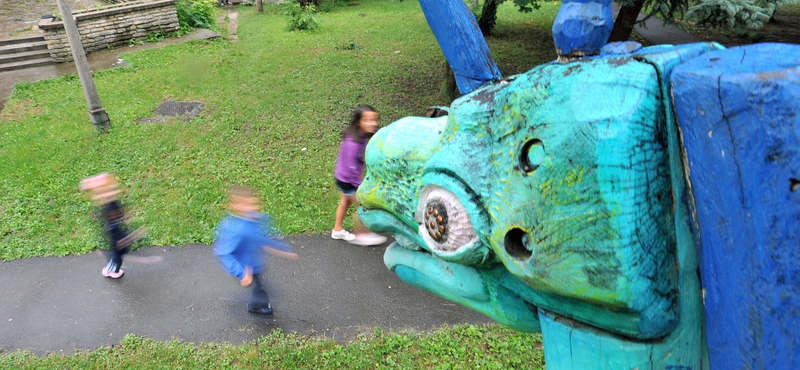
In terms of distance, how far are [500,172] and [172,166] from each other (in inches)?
265

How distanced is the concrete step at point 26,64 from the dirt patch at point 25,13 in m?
1.43

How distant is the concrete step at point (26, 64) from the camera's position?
37.4ft

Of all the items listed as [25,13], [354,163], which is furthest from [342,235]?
[25,13]

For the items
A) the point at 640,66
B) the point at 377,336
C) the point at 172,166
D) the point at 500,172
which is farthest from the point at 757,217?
the point at 172,166

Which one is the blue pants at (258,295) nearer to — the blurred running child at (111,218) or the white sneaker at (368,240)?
the white sneaker at (368,240)

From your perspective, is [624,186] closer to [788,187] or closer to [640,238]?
[640,238]

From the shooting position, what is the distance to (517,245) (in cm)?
119

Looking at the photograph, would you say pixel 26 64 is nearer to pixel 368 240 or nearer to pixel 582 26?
pixel 368 240

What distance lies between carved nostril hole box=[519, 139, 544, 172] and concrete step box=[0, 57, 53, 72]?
13704mm

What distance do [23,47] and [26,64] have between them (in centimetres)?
72

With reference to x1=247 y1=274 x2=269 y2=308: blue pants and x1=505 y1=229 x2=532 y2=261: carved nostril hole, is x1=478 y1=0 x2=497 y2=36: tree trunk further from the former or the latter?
A: x1=505 y1=229 x2=532 y2=261: carved nostril hole

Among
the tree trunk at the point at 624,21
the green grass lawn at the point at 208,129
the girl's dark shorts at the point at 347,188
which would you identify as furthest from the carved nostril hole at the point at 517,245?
the tree trunk at the point at 624,21

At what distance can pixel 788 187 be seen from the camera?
781mm

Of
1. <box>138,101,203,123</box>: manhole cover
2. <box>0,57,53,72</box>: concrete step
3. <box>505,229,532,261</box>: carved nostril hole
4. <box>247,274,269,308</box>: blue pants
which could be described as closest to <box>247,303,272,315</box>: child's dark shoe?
<box>247,274,269,308</box>: blue pants
